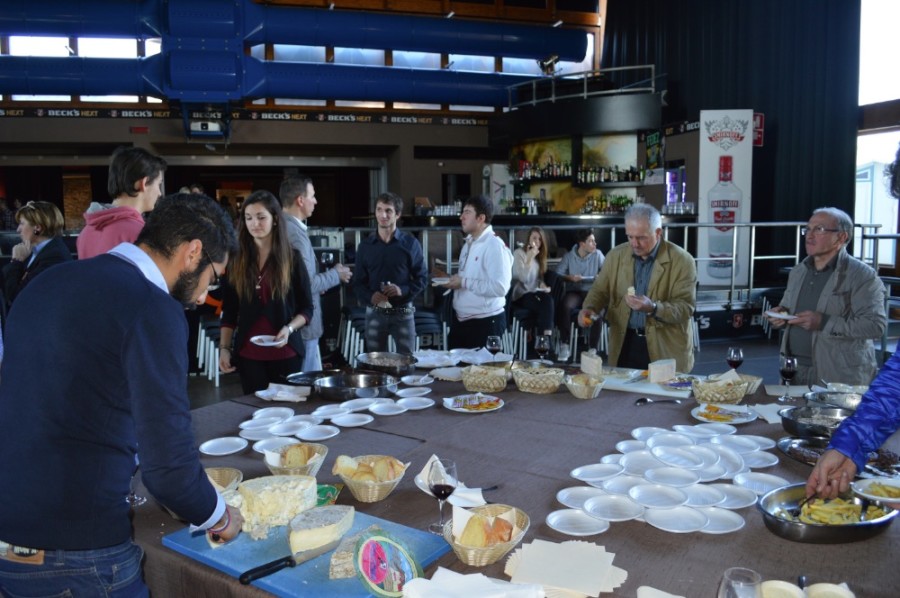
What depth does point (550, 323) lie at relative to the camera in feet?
22.4

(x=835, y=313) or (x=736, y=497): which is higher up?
(x=835, y=313)

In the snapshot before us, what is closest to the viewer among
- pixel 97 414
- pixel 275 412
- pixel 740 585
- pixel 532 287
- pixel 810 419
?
pixel 740 585

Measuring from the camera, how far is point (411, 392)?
3.05m

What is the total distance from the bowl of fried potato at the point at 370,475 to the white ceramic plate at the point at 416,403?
0.81m

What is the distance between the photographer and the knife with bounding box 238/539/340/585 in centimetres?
147

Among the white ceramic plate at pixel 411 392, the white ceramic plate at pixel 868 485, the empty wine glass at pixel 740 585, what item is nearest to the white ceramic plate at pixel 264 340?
the white ceramic plate at pixel 411 392

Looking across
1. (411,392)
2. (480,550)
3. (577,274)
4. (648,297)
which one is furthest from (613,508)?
(577,274)

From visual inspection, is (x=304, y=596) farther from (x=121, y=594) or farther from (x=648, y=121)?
(x=648, y=121)

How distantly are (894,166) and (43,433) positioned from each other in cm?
224

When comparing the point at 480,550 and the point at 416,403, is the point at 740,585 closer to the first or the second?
the point at 480,550

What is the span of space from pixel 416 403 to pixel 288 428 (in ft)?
1.87

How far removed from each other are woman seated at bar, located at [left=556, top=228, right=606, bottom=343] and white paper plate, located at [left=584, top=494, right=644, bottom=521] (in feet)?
17.6

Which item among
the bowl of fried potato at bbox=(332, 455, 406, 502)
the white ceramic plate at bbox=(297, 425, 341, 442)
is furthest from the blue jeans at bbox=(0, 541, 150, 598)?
the white ceramic plate at bbox=(297, 425, 341, 442)

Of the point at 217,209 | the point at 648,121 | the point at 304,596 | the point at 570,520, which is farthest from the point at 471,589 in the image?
the point at 648,121
